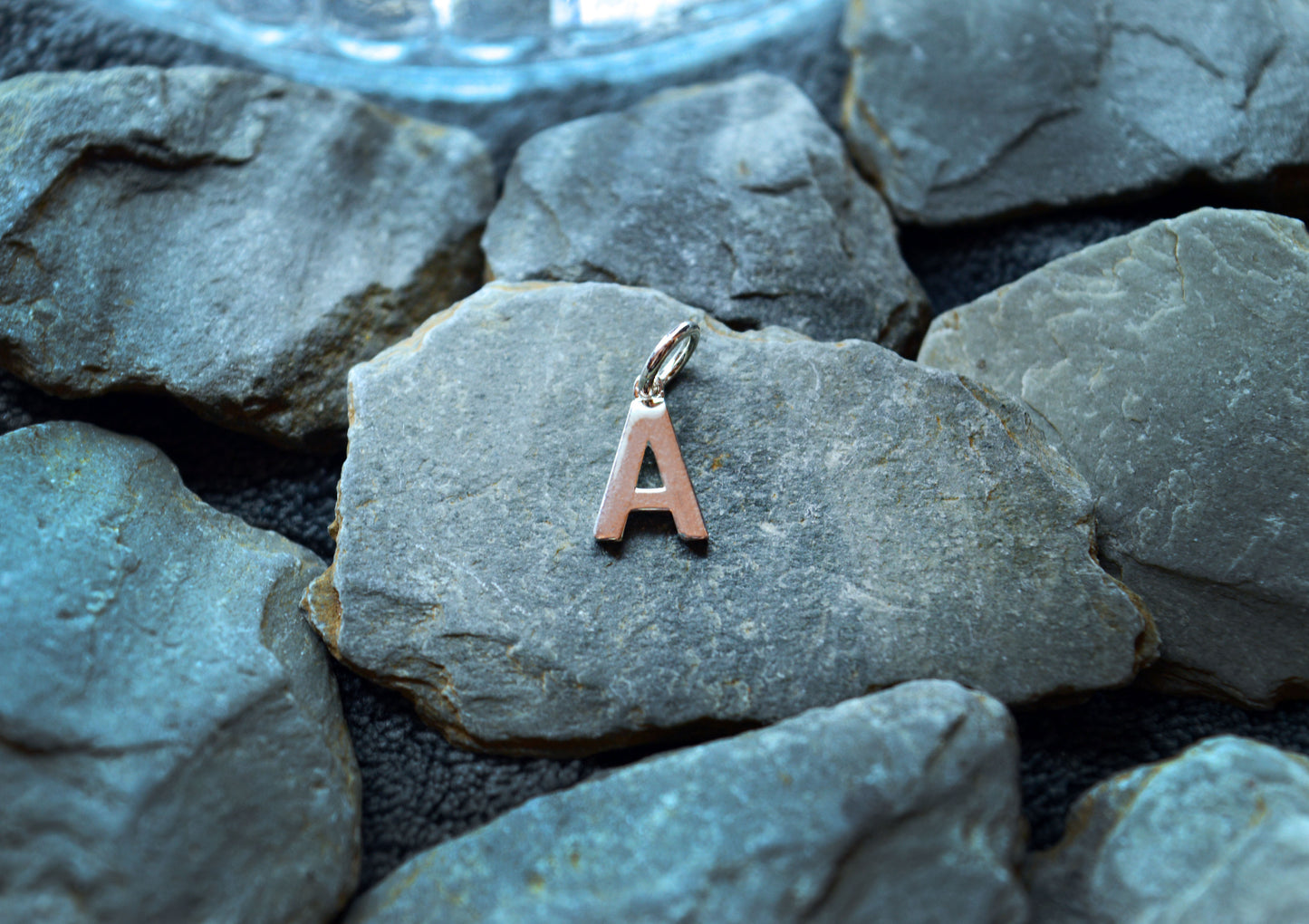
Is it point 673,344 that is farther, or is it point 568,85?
point 568,85

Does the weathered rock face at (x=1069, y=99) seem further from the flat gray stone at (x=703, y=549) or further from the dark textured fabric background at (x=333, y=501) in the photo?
the flat gray stone at (x=703, y=549)

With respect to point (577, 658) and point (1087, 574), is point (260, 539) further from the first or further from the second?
point (1087, 574)

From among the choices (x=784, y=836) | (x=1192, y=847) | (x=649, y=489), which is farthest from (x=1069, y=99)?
(x=784, y=836)

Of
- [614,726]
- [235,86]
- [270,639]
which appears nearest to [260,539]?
[270,639]

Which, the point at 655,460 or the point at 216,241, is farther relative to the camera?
the point at 216,241

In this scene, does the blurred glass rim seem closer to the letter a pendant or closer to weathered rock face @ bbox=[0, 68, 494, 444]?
weathered rock face @ bbox=[0, 68, 494, 444]

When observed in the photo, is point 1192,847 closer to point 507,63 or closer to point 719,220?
point 719,220

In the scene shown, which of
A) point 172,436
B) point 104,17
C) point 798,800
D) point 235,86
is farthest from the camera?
point 104,17
